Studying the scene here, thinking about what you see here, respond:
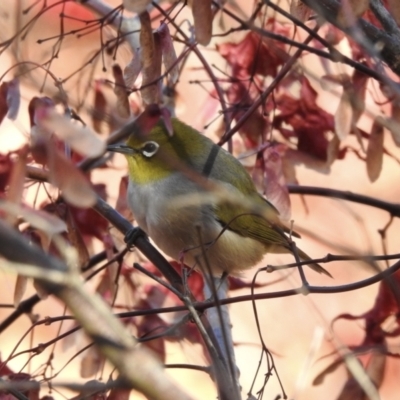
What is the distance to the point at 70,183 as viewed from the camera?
1018 mm

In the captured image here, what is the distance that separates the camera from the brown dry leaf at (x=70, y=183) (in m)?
1.00

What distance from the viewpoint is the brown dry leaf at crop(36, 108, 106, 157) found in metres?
0.98

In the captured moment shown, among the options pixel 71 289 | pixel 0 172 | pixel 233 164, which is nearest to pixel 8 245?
pixel 71 289

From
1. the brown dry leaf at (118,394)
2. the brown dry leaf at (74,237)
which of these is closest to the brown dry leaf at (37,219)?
the brown dry leaf at (118,394)

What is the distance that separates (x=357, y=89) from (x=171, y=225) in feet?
2.09

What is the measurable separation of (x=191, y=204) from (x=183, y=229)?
0.26ft

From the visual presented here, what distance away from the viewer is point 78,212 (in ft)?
7.00

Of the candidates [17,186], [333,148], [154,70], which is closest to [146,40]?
[154,70]

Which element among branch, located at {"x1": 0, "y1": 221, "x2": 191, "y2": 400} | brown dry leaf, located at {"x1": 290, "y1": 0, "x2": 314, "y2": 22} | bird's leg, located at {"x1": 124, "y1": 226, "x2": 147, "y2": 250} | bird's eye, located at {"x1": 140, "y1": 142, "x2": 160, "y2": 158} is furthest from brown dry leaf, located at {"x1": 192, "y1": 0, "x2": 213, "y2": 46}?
bird's eye, located at {"x1": 140, "y1": 142, "x2": 160, "y2": 158}

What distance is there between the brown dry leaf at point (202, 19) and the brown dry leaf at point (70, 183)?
0.49 metres

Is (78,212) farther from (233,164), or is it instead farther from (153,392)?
(153,392)

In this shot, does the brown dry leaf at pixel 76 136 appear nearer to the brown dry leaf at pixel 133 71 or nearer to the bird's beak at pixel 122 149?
the brown dry leaf at pixel 133 71

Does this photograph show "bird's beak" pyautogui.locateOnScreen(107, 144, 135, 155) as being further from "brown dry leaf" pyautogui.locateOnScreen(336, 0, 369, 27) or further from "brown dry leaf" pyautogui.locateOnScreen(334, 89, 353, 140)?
"brown dry leaf" pyautogui.locateOnScreen(336, 0, 369, 27)

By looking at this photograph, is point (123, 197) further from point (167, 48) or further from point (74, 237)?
point (167, 48)
